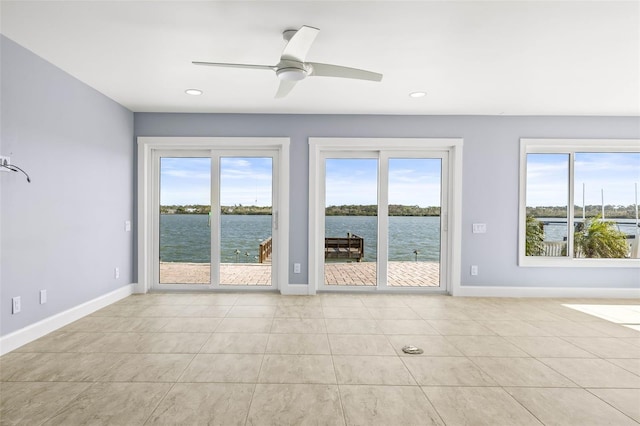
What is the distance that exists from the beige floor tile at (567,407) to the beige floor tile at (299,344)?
1.40 metres

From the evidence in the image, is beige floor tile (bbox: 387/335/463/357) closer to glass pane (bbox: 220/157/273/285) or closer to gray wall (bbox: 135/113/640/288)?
gray wall (bbox: 135/113/640/288)

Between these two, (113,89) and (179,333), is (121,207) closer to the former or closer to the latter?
(113,89)

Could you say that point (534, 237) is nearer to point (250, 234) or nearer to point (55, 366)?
point (250, 234)

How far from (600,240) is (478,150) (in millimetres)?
2191

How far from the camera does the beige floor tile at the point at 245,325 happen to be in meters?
3.31

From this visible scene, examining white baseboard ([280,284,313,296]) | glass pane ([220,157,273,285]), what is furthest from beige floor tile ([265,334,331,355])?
glass pane ([220,157,273,285])

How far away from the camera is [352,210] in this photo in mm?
4875

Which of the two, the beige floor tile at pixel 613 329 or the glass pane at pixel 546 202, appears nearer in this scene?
the beige floor tile at pixel 613 329

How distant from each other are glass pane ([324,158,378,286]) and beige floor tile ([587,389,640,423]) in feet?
9.39

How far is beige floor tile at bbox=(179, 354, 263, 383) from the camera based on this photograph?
2367 mm

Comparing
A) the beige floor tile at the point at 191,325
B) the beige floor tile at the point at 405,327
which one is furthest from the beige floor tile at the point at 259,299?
the beige floor tile at the point at 405,327

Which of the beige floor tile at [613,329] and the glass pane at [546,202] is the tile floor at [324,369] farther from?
the glass pane at [546,202]

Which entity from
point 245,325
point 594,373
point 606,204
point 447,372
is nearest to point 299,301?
point 245,325

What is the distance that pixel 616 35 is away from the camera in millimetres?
2600
